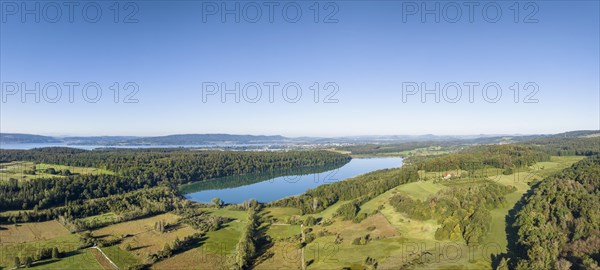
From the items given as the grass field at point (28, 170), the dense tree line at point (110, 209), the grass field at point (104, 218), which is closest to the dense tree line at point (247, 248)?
the dense tree line at point (110, 209)

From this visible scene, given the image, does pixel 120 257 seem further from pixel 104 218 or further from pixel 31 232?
pixel 104 218

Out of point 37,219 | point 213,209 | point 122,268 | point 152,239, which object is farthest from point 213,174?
point 122,268

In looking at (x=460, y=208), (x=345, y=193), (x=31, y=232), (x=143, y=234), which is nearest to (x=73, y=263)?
(x=143, y=234)

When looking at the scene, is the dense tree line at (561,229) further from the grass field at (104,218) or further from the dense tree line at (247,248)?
the grass field at (104,218)

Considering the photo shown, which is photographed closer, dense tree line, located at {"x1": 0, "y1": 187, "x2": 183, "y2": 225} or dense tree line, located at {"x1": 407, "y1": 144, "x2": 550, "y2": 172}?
dense tree line, located at {"x1": 0, "y1": 187, "x2": 183, "y2": 225}

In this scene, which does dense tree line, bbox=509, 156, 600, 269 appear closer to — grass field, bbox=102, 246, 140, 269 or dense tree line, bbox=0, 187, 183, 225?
grass field, bbox=102, 246, 140, 269

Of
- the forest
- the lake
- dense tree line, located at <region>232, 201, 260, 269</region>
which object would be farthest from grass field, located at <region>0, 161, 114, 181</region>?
dense tree line, located at <region>232, 201, 260, 269</region>

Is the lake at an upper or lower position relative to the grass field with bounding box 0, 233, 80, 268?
lower
